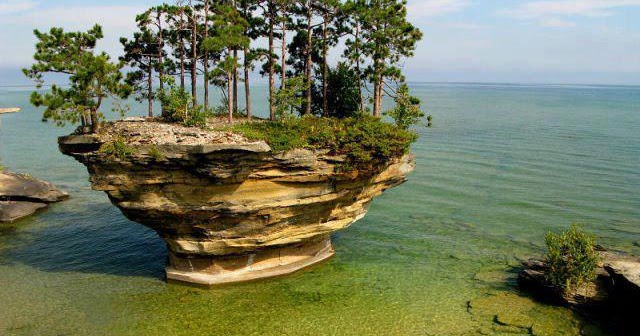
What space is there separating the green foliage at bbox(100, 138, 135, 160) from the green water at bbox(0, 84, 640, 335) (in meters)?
7.98

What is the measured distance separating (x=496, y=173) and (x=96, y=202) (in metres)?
41.3

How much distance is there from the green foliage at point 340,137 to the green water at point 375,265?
7693mm

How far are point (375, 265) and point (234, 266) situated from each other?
8.98 metres

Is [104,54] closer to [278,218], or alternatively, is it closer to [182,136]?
[182,136]

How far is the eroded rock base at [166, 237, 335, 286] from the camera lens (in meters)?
26.8

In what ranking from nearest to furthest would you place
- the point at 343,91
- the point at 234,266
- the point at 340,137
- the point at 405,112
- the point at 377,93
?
the point at 340,137 < the point at 234,266 < the point at 405,112 < the point at 377,93 < the point at 343,91

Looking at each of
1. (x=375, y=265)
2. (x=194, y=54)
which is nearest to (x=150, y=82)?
(x=194, y=54)

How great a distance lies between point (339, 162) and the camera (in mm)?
25000

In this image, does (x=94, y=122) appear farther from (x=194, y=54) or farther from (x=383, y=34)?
(x=383, y=34)

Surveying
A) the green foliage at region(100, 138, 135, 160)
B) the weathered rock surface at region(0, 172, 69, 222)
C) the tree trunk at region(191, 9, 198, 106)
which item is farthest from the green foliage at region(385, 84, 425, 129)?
the weathered rock surface at region(0, 172, 69, 222)

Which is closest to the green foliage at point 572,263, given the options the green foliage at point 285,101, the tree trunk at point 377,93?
the tree trunk at point 377,93

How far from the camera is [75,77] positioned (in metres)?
22.9

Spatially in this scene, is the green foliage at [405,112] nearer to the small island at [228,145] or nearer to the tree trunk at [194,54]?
the small island at [228,145]

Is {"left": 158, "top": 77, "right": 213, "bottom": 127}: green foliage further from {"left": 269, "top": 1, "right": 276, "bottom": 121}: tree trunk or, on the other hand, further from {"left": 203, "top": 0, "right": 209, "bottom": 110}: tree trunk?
{"left": 269, "top": 1, "right": 276, "bottom": 121}: tree trunk
